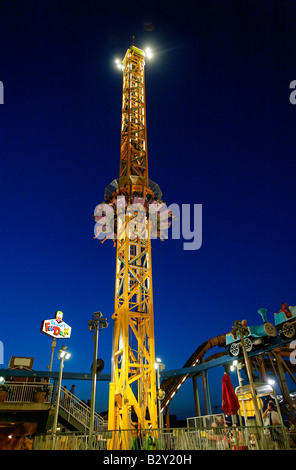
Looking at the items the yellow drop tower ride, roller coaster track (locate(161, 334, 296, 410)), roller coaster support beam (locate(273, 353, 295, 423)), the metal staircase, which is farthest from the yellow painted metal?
roller coaster support beam (locate(273, 353, 295, 423))

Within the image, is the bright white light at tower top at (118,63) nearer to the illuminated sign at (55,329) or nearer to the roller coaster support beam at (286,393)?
the illuminated sign at (55,329)

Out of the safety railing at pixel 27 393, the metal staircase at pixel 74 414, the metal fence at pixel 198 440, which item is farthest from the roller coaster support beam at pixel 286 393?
the safety railing at pixel 27 393

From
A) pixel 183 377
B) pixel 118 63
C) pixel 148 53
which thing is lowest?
pixel 183 377

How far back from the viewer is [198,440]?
9.42 m

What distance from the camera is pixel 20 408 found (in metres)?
16.9

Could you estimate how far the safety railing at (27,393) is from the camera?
17.1 metres

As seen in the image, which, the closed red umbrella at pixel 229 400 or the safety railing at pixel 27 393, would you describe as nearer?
the closed red umbrella at pixel 229 400

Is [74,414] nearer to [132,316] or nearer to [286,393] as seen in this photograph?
[132,316]

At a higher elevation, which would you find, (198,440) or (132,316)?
(132,316)

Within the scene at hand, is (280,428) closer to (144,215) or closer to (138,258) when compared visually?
(138,258)

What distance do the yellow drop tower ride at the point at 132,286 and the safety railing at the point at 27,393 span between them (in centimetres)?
440

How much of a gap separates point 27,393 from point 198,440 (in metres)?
12.3

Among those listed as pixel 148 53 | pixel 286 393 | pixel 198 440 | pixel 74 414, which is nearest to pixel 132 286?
pixel 74 414
